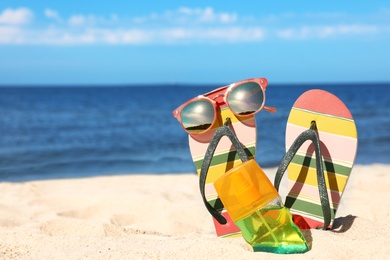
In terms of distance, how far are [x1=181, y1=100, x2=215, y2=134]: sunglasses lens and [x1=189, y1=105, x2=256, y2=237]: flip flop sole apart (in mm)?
64

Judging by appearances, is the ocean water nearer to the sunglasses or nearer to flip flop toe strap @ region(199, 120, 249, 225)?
the sunglasses

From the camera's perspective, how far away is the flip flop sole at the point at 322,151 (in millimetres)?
2842

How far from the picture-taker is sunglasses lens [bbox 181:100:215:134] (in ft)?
9.69

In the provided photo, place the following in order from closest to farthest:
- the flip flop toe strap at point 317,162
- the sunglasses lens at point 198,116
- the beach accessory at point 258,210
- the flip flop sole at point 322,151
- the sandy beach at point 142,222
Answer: the beach accessory at point 258,210
the sandy beach at point 142,222
the flip flop toe strap at point 317,162
the flip flop sole at point 322,151
the sunglasses lens at point 198,116

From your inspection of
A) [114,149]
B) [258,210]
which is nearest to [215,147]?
[258,210]

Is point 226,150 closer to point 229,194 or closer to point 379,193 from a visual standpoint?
point 229,194

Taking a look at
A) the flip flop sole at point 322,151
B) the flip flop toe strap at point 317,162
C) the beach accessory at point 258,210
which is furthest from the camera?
the flip flop sole at point 322,151

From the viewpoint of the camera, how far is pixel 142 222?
3.97m

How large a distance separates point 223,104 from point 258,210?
76cm

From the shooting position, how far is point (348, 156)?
2.83 metres

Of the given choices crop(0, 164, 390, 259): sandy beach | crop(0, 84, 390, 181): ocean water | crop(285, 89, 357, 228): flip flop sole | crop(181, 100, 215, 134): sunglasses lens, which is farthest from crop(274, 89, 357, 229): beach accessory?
crop(0, 84, 390, 181): ocean water

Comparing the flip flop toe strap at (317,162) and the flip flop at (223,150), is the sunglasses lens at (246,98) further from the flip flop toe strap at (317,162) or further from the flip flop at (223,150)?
the flip flop toe strap at (317,162)

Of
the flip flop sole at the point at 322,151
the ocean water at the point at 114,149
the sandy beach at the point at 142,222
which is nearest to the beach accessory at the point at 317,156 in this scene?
the flip flop sole at the point at 322,151

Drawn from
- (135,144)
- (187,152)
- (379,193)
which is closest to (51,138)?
(135,144)
